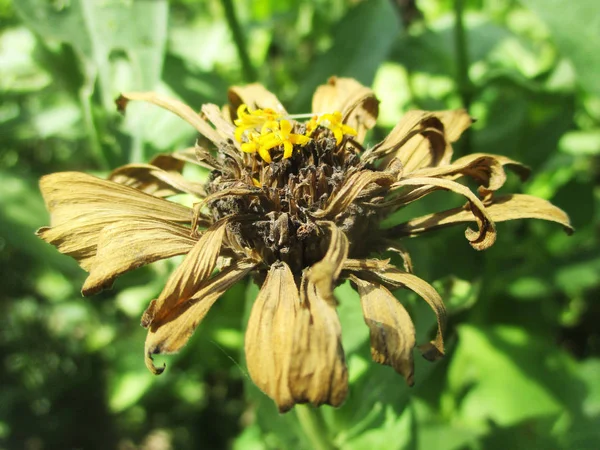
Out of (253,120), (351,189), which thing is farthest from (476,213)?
(253,120)

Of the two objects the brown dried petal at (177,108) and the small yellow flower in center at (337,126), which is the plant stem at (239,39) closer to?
the brown dried petal at (177,108)

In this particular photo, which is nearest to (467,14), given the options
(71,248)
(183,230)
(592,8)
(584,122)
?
(584,122)

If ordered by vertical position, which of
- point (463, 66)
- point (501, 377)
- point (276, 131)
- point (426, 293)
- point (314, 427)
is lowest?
point (501, 377)

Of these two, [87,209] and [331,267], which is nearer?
[331,267]

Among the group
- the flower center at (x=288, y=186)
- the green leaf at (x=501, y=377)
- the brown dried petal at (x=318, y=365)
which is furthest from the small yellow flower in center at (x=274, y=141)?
the green leaf at (x=501, y=377)

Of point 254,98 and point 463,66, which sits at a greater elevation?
point 254,98

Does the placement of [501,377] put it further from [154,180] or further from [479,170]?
[154,180]
